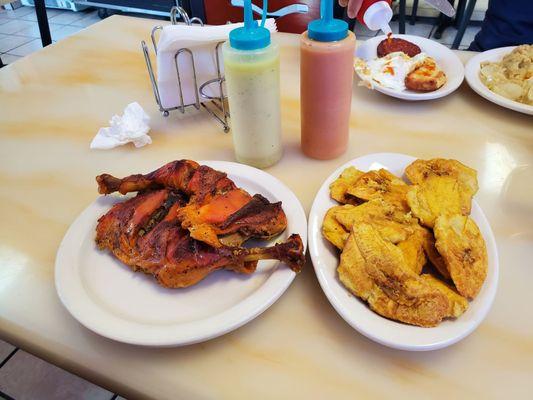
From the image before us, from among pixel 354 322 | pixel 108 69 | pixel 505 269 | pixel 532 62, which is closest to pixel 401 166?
pixel 505 269

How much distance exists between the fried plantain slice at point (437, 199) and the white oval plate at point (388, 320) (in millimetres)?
49

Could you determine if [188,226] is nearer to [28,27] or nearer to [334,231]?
[334,231]

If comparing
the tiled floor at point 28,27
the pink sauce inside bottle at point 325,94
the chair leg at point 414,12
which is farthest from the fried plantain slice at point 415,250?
the tiled floor at point 28,27

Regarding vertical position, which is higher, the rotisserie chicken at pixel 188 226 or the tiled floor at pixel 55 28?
the rotisserie chicken at pixel 188 226

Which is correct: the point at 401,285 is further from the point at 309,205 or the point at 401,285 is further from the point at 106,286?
the point at 106,286

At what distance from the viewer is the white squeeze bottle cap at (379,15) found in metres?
0.89

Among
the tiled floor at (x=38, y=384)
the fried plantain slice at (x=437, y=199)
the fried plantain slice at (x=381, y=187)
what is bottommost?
the tiled floor at (x=38, y=384)

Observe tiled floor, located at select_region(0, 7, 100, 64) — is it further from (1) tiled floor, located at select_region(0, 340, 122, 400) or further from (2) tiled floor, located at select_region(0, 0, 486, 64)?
(1) tiled floor, located at select_region(0, 340, 122, 400)

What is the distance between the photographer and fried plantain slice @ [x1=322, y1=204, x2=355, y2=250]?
651 millimetres

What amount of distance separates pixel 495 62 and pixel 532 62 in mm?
106

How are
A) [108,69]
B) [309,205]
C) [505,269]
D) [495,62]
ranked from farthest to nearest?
1. [108,69]
2. [495,62]
3. [309,205]
4. [505,269]

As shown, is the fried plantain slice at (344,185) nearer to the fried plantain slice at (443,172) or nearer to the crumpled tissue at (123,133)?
the fried plantain slice at (443,172)

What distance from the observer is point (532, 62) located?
109 cm

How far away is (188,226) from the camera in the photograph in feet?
2.09
